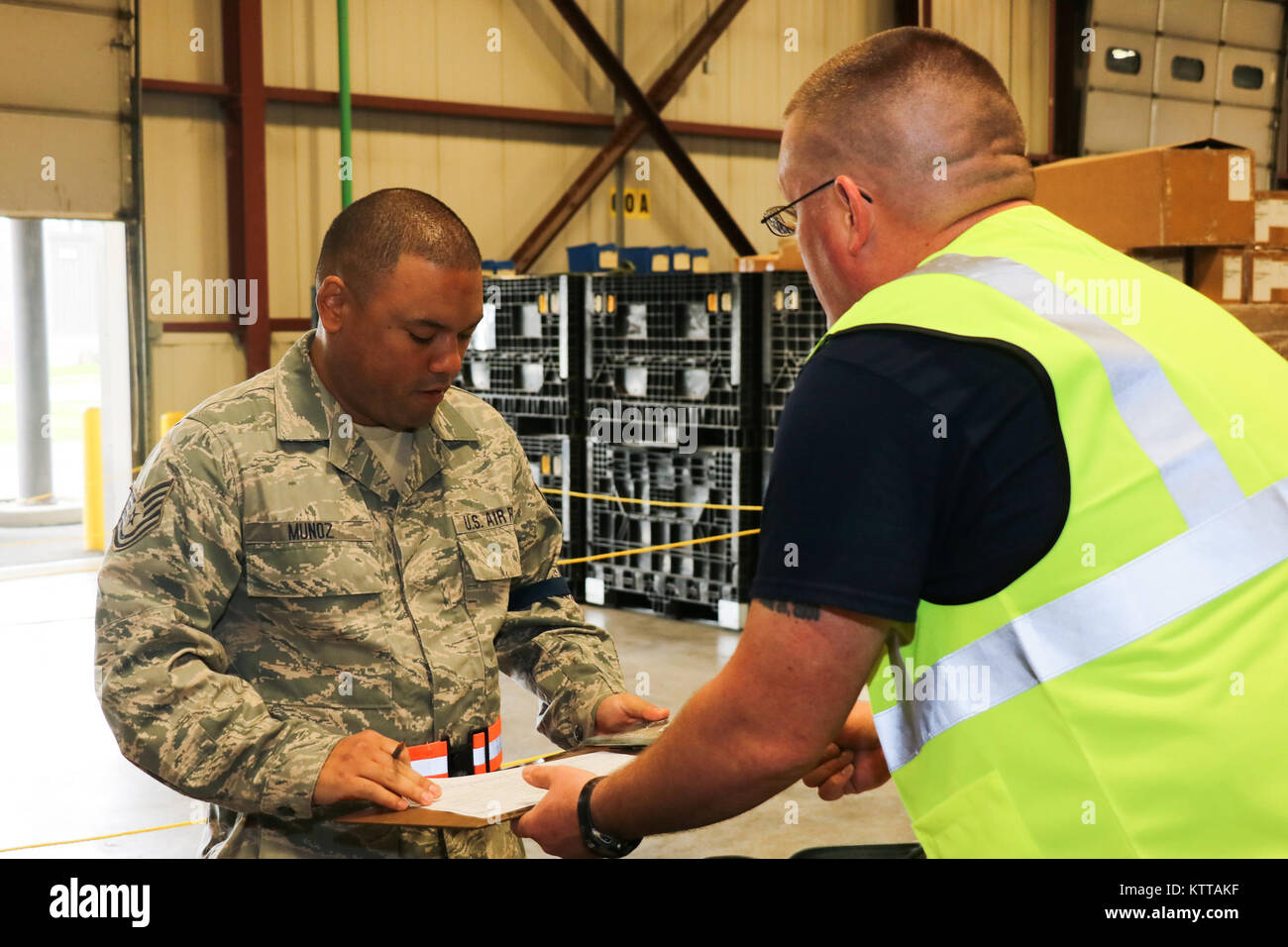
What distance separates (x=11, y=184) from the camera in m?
9.02

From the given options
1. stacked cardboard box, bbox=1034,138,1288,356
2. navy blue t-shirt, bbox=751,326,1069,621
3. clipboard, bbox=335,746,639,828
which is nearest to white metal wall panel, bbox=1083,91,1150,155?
stacked cardboard box, bbox=1034,138,1288,356

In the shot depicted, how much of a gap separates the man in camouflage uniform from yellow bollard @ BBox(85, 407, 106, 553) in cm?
891

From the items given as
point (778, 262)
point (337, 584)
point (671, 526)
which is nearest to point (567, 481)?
point (671, 526)

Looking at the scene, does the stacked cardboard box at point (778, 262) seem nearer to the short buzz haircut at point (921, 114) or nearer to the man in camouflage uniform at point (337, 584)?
the man in camouflage uniform at point (337, 584)

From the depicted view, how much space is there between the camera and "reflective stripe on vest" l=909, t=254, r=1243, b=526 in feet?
4.14

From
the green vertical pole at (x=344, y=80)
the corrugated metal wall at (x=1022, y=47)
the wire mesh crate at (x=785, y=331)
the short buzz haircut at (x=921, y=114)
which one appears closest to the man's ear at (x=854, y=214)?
the short buzz haircut at (x=921, y=114)

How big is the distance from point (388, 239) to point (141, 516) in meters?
0.62

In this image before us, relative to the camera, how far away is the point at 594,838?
1.71 meters

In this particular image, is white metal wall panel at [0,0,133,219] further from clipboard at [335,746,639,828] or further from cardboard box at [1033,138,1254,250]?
clipboard at [335,746,639,828]

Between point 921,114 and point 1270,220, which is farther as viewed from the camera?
point 1270,220

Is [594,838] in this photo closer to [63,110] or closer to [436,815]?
[436,815]

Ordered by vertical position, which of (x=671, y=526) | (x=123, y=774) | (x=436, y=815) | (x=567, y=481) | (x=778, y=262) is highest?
(x=778, y=262)

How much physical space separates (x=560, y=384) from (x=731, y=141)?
5.69 m
